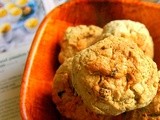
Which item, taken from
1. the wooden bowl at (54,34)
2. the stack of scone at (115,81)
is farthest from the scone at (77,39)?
the stack of scone at (115,81)

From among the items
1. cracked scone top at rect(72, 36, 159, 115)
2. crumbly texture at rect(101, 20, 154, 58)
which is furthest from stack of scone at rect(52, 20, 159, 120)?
crumbly texture at rect(101, 20, 154, 58)

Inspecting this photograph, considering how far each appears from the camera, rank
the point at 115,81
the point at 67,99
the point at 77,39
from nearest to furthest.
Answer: the point at 115,81, the point at 67,99, the point at 77,39

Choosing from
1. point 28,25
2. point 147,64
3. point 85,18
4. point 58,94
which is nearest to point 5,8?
point 28,25

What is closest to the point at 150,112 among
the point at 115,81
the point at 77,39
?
the point at 115,81

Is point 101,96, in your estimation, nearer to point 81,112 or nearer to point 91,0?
point 81,112

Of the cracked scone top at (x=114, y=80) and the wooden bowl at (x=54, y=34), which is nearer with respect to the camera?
the cracked scone top at (x=114, y=80)

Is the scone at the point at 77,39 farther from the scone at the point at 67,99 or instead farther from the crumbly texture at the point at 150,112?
the crumbly texture at the point at 150,112

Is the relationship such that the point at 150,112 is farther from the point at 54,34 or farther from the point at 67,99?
the point at 54,34
